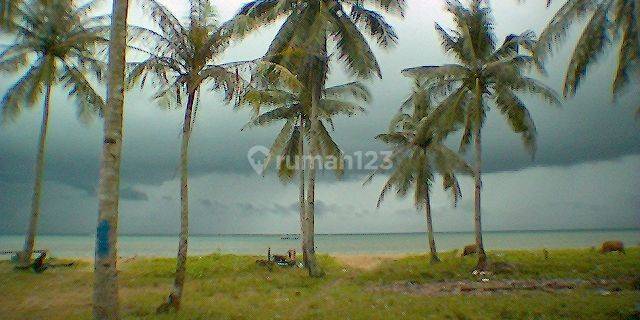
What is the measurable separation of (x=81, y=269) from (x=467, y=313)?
16.7 metres

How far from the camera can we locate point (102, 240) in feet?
25.6

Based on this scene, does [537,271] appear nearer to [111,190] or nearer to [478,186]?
[478,186]

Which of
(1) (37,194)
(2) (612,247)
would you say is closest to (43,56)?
(1) (37,194)

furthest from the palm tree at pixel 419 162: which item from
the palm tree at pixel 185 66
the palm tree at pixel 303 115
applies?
the palm tree at pixel 185 66

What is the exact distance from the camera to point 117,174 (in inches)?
321

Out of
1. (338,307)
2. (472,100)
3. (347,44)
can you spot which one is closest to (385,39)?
(347,44)

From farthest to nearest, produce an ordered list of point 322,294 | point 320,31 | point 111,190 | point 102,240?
point 320,31 < point 322,294 < point 111,190 < point 102,240

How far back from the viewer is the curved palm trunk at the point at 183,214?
11.4 meters

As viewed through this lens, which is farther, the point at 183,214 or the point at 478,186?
the point at 478,186

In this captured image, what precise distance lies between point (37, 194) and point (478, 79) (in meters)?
19.4

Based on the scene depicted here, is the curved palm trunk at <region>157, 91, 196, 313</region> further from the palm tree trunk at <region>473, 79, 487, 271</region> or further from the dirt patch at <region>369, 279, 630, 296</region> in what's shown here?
the palm tree trunk at <region>473, 79, 487, 271</region>

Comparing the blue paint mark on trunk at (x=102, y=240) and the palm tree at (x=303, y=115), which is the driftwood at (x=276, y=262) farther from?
the blue paint mark on trunk at (x=102, y=240)

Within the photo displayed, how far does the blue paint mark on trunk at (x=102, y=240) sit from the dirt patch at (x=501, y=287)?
9.27 meters

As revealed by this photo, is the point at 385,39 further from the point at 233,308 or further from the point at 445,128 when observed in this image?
the point at 233,308
